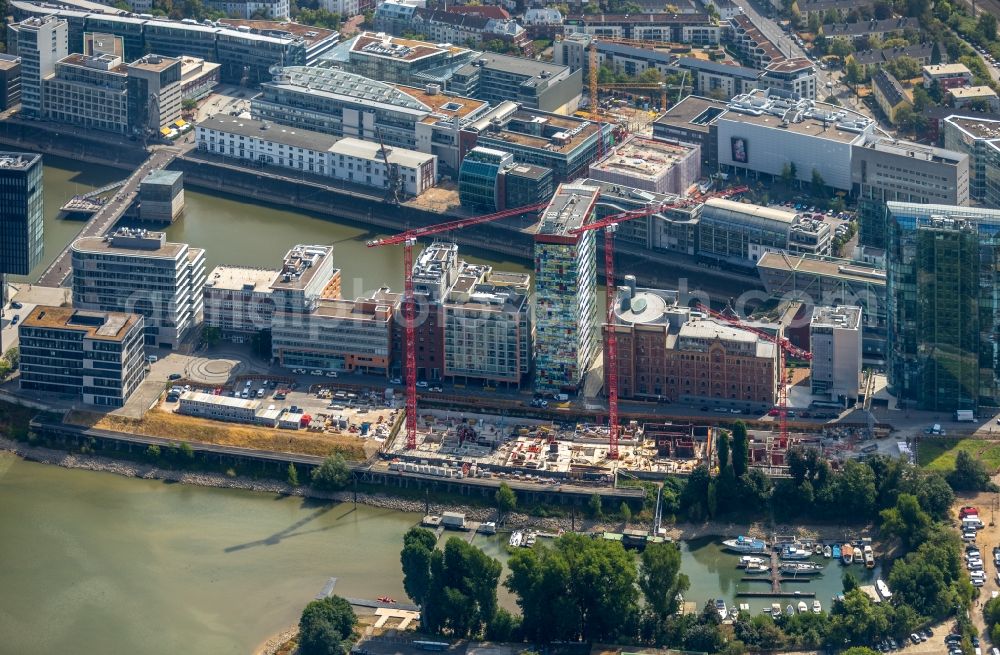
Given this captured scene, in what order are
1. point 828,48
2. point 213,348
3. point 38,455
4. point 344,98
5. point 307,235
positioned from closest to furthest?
point 38,455 → point 213,348 → point 307,235 → point 344,98 → point 828,48

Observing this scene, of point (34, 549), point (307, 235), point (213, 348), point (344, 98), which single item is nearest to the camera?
point (34, 549)

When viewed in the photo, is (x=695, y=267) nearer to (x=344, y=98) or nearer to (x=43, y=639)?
(x=344, y=98)

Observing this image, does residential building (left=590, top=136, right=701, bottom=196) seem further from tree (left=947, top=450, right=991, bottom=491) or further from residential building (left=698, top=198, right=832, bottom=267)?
tree (left=947, top=450, right=991, bottom=491)

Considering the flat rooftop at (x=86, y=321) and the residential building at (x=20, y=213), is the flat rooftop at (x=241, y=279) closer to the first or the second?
the flat rooftop at (x=86, y=321)

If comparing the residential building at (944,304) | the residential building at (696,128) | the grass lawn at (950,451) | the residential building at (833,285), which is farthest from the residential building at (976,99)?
the grass lawn at (950,451)

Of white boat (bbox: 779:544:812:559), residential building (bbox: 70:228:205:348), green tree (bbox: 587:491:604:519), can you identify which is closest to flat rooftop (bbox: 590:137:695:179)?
residential building (bbox: 70:228:205:348)

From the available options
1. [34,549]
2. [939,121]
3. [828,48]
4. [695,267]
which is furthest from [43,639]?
[828,48]
